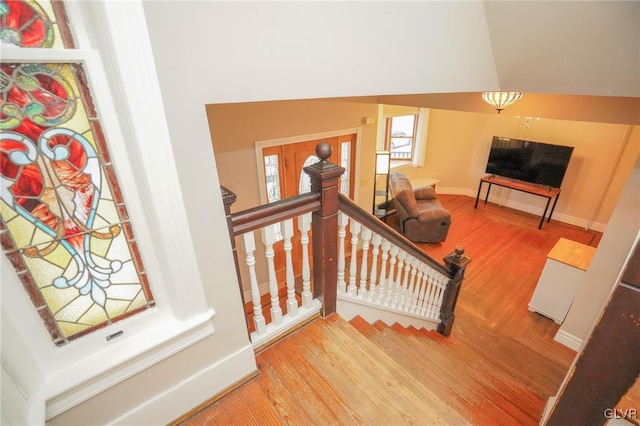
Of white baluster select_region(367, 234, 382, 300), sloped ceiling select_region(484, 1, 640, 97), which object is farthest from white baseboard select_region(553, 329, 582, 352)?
sloped ceiling select_region(484, 1, 640, 97)

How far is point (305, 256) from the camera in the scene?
4.96ft

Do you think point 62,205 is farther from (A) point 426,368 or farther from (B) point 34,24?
(A) point 426,368

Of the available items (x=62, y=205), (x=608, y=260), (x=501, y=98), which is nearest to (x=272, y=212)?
(x=62, y=205)

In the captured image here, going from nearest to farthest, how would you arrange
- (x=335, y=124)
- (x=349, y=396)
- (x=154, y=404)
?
(x=154, y=404) < (x=349, y=396) < (x=335, y=124)

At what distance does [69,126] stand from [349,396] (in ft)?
4.59

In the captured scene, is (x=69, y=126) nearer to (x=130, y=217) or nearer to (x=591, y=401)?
(x=130, y=217)

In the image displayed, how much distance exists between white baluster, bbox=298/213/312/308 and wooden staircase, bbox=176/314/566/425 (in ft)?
0.51

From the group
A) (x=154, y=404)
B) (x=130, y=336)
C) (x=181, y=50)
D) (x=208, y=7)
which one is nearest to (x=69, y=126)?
(x=181, y=50)

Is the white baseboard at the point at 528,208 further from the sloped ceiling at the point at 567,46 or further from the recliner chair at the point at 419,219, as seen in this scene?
the sloped ceiling at the point at 567,46

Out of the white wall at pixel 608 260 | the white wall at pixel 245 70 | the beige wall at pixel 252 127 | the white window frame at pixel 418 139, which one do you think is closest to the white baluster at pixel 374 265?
the white wall at pixel 245 70

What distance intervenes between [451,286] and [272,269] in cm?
192

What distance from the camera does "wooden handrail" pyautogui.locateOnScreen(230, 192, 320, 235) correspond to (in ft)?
3.84

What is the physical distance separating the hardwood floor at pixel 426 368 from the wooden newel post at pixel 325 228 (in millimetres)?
171

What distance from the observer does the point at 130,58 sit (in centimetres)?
71
